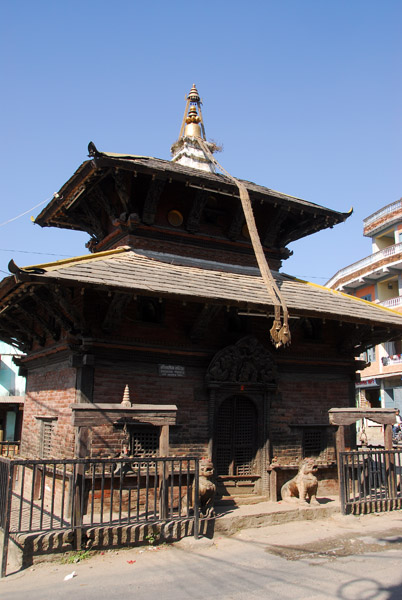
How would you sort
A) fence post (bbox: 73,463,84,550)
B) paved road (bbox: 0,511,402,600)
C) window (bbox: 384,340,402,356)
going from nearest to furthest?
paved road (bbox: 0,511,402,600) < fence post (bbox: 73,463,84,550) < window (bbox: 384,340,402,356)

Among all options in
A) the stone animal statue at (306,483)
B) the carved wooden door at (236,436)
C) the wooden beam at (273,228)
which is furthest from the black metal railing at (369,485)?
the wooden beam at (273,228)

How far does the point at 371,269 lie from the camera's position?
3894 centimetres

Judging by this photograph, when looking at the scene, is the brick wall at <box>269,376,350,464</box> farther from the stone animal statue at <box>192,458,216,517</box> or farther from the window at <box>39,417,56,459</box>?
the window at <box>39,417,56,459</box>

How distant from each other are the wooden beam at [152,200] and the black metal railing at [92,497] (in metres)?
5.59

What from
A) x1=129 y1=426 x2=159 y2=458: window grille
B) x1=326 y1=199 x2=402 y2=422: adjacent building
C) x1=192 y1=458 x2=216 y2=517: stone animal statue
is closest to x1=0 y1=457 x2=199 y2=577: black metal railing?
x1=192 y1=458 x2=216 y2=517: stone animal statue

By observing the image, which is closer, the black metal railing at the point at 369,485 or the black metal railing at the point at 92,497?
the black metal railing at the point at 92,497

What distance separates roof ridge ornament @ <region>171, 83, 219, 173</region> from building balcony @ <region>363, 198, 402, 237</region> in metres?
25.5

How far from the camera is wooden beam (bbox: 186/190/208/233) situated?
12328 mm

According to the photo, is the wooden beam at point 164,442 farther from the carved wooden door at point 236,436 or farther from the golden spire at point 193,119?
the golden spire at point 193,119

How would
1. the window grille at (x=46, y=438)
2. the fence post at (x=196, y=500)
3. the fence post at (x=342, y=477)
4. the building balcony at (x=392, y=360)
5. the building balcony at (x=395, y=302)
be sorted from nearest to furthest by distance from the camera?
the fence post at (x=196, y=500)
the fence post at (x=342, y=477)
the window grille at (x=46, y=438)
the building balcony at (x=392, y=360)
the building balcony at (x=395, y=302)

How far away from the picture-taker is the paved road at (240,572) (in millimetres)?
6438

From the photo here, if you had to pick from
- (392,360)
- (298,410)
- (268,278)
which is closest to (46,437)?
(298,410)

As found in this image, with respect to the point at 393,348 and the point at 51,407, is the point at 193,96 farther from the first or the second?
the point at 393,348

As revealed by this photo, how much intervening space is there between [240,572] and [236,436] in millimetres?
4476
